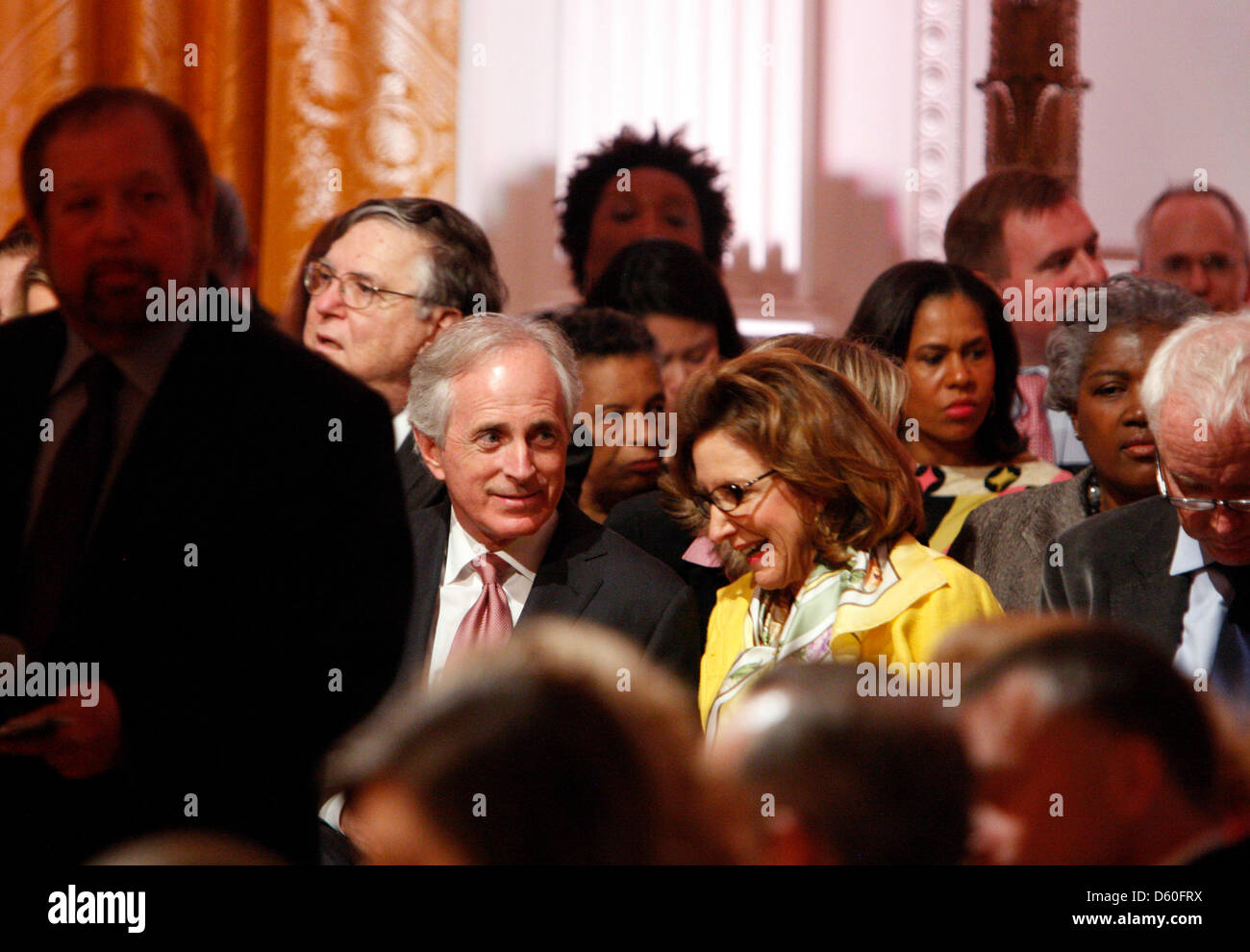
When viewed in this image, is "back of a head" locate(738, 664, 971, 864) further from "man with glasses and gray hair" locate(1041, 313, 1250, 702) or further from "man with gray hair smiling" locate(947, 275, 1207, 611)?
"man with gray hair smiling" locate(947, 275, 1207, 611)

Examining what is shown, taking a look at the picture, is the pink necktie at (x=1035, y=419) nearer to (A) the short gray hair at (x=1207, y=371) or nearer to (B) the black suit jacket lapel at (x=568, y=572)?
(A) the short gray hair at (x=1207, y=371)

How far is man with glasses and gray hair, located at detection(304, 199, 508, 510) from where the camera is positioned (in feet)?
9.11

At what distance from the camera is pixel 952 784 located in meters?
1.06

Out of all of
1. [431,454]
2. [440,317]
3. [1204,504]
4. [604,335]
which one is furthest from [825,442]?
[440,317]

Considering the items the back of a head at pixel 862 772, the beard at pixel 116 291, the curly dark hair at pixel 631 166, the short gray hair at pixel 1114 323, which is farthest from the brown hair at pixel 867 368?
the back of a head at pixel 862 772

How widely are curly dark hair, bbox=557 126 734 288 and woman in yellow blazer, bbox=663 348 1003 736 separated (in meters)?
1.47

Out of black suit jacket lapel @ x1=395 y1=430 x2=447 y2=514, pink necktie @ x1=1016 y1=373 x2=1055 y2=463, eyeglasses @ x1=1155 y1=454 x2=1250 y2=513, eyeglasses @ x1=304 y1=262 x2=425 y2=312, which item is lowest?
eyeglasses @ x1=1155 y1=454 x2=1250 y2=513

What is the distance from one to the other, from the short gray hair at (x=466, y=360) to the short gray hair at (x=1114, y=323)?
93cm

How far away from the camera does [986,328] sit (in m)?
2.92

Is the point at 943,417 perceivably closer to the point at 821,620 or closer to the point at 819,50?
the point at 821,620

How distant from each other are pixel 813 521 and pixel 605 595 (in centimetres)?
35

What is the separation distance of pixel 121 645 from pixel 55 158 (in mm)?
714

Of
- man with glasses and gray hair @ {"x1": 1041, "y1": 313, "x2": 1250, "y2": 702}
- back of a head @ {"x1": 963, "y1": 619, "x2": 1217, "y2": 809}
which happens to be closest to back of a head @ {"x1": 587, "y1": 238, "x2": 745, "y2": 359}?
man with glasses and gray hair @ {"x1": 1041, "y1": 313, "x2": 1250, "y2": 702}

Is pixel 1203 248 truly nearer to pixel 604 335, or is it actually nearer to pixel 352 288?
pixel 604 335
